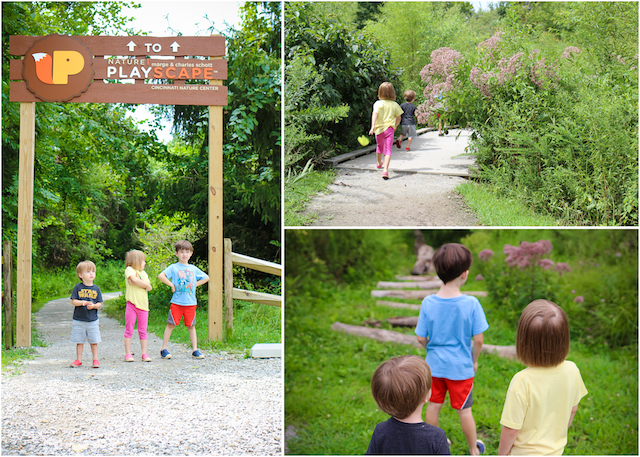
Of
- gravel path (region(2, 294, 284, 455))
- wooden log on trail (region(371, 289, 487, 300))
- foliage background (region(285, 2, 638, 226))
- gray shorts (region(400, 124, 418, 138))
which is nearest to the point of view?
gravel path (region(2, 294, 284, 455))

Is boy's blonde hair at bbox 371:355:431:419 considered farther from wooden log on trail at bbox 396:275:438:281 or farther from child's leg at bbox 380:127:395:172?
wooden log on trail at bbox 396:275:438:281

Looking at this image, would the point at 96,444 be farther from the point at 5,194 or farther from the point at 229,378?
the point at 5,194

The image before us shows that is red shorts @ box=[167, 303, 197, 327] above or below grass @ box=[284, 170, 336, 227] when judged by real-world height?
below

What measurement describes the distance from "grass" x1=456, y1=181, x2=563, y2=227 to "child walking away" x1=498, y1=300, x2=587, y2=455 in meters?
1.95

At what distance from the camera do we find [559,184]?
4336 millimetres

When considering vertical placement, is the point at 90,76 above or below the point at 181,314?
above

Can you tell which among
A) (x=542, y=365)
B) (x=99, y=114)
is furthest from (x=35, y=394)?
(x=99, y=114)

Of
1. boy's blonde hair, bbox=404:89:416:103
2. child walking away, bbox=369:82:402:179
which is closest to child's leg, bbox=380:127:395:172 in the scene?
child walking away, bbox=369:82:402:179

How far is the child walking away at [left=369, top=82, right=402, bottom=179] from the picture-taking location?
497 cm

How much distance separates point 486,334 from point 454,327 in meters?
2.68

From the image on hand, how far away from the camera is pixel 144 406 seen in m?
3.65

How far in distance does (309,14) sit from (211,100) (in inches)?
57.4

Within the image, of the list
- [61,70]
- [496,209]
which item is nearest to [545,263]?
[496,209]

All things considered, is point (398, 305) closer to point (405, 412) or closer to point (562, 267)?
point (562, 267)
